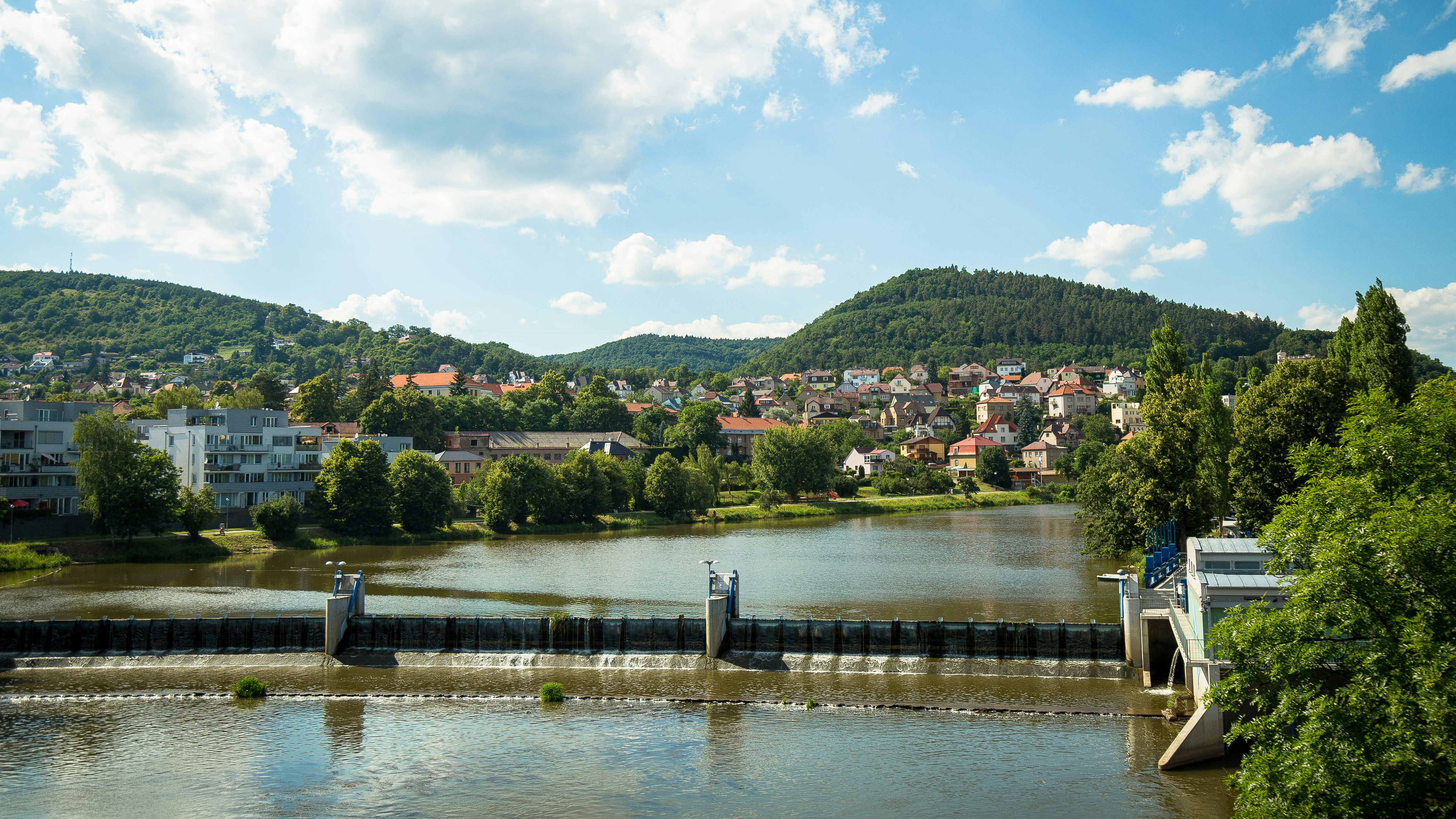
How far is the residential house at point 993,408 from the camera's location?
176 meters

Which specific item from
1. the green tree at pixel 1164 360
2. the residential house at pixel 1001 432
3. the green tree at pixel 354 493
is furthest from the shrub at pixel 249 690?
the residential house at pixel 1001 432

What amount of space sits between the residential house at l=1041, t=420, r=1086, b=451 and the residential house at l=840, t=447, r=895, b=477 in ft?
81.7

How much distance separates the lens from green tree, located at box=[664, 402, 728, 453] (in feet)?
399

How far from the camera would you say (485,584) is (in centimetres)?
4747

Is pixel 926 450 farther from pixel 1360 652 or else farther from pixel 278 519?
pixel 1360 652

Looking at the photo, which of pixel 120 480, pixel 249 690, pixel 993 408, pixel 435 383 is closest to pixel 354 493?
pixel 120 480

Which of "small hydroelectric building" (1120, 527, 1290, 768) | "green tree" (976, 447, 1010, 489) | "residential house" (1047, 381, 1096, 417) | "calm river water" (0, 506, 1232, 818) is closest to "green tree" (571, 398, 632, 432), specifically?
"green tree" (976, 447, 1010, 489)

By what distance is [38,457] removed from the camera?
6594cm

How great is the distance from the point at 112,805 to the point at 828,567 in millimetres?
38543

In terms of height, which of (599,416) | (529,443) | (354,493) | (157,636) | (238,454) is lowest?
(157,636)

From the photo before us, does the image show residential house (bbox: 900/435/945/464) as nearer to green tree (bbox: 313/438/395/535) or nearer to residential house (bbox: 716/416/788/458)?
residential house (bbox: 716/416/788/458)

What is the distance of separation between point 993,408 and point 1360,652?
170m

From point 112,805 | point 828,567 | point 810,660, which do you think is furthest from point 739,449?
point 112,805

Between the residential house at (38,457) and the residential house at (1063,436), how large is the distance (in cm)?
11663
